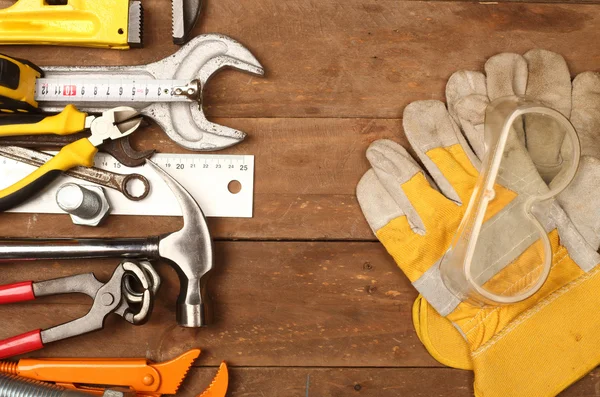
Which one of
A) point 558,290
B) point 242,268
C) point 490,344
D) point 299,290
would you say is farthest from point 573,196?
point 242,268

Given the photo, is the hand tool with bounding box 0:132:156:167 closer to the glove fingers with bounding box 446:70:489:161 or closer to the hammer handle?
the hammer handle

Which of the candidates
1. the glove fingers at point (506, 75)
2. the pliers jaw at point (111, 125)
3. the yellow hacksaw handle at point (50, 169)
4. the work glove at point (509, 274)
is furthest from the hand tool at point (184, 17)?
the glove fingers at point (506, 75)

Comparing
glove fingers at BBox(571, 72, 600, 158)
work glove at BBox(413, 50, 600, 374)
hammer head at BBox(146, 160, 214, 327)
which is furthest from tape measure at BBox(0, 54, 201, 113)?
glove fingers at BBox(571, 72, 600, 158)

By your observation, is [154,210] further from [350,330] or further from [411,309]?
[411,309]

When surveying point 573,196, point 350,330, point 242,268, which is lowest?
point 350,330

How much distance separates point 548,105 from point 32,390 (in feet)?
4.14

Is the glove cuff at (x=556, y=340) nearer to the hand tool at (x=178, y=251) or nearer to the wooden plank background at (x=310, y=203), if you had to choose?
the wooden plank background at (x=310, y=203)

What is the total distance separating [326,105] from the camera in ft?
4.61

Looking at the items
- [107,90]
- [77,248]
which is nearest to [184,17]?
[107,90]

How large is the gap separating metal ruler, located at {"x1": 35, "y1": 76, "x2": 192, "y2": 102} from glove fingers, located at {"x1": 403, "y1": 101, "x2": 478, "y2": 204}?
52 cm

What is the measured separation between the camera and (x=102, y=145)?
132cm

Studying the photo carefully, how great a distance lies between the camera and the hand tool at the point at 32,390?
3.94 ft

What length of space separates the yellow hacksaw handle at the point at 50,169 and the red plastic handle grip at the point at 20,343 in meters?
0.29

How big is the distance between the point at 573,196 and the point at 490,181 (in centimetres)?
22
